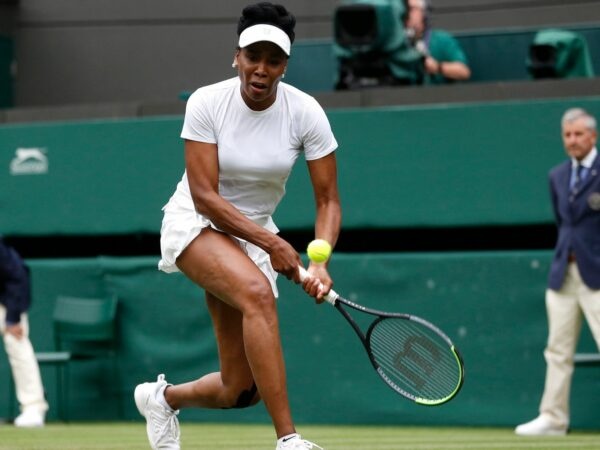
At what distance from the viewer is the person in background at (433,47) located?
11.1 m

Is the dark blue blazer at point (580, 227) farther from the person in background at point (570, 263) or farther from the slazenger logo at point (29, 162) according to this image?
the slazenger logo at point (29, 162)

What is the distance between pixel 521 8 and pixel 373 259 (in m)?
3.67

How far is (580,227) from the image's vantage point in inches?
362

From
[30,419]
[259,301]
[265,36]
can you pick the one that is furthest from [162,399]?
[30,419]

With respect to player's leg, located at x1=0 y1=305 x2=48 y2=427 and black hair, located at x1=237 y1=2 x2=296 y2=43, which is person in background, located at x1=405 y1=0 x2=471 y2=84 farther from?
black hair, located at x1=237 y1=2 x2=296 y2=43

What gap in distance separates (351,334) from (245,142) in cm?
502

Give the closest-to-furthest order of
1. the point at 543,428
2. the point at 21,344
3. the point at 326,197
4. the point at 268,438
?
the point at 326,197 → the point at 268,438 → the point at 543,428 → the point at 21,344

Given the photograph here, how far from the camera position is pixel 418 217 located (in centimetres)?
1056

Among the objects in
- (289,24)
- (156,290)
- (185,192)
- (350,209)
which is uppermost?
(289,24)

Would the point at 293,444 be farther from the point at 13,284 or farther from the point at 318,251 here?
the point at 13,284

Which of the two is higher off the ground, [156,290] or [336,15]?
[336,15]

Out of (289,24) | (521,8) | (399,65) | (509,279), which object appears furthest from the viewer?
(521,8)

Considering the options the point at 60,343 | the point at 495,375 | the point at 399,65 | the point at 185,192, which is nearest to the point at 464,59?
the point at 399,65

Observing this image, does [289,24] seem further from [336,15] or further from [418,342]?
[336,15]
